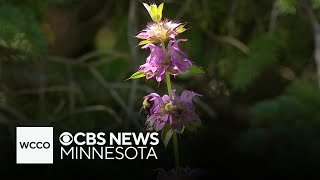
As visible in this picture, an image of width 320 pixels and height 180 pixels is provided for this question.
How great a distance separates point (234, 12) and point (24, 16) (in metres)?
0.73

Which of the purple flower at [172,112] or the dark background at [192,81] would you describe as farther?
the dark background at [192,81]

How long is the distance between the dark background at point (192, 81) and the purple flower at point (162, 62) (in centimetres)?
69

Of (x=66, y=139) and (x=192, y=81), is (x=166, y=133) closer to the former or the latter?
(x=66, y=139)

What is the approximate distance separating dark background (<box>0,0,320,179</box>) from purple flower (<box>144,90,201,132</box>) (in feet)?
2.18

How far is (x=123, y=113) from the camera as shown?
1.90 meters

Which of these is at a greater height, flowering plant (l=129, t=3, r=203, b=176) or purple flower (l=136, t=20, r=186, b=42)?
purple flower (l=136, t=20, r=186, b=42)

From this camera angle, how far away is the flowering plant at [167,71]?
0.84 m

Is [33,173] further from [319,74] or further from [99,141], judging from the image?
[319,74]

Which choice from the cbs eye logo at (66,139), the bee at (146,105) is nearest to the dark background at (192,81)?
the cbs eye logo at (66,139)

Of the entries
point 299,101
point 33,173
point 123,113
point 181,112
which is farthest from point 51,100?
point 181,112

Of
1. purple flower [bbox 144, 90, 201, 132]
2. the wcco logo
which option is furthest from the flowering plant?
the wcco logo

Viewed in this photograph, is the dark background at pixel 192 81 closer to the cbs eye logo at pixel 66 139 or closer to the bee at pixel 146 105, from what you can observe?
the cbs eye logo at pixel 66 139

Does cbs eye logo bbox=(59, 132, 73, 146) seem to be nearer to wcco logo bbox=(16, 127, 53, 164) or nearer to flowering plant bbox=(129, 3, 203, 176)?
wcco logo bbox=(16, 127, 53, 164)

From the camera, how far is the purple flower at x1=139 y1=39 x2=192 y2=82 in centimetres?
85
